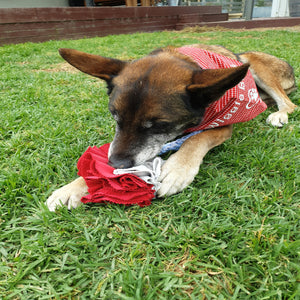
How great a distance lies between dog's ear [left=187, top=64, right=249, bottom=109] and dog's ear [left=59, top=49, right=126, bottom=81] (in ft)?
2.62

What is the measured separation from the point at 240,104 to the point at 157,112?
104cm

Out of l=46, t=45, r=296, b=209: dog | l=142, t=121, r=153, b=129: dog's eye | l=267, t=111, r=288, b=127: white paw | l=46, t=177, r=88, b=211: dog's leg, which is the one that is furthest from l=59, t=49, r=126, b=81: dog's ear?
l=267, t=111, r=288, b=127: white paw

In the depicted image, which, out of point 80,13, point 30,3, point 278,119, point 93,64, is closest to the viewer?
point 93,64

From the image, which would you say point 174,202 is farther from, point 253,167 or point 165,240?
point 253,167

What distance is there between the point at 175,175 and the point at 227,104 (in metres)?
1.03

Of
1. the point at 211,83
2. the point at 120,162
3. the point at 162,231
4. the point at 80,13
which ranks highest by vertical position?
the point at 80,13

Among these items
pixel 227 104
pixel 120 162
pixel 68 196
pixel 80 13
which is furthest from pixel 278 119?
pixel 80 13

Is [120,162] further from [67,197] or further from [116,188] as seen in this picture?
[67,197]

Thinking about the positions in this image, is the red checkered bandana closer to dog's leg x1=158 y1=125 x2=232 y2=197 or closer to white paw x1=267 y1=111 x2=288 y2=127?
dog's leg x1=158 y1=125 x2=232 y2=197

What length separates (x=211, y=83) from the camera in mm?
1983

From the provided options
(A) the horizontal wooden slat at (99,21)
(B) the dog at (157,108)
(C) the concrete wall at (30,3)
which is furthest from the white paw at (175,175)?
(C) the concrete wall at (30,3)

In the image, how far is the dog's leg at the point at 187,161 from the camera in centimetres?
202

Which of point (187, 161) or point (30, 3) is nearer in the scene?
point (187, 161)

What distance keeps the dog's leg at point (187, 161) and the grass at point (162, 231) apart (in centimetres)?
8
